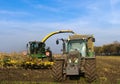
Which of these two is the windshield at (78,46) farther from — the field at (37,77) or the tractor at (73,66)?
the field at (37,77)

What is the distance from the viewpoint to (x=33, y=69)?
27.9 metres

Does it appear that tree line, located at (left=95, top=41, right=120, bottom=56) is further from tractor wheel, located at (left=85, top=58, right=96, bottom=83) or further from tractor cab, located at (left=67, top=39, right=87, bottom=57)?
tractor wheel, located at (left=85, top=58, right=96, bottom=83)

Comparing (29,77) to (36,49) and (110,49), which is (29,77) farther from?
(110,49)

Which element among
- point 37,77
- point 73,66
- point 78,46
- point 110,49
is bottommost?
point 37,77

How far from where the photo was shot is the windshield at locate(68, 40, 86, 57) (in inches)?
795

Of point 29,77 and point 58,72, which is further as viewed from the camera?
point 29,77

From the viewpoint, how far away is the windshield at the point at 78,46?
2020 centimetres

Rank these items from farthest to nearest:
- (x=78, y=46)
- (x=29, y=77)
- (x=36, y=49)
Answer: (x=36, y=49)
(x=29, y=77)
(x=78, y=46)

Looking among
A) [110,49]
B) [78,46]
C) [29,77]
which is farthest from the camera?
[110,49]

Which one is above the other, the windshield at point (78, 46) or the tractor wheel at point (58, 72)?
the windshield at point (78, 46)

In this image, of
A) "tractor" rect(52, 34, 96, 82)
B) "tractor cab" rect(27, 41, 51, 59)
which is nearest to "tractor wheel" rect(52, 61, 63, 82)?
"tractor" rect(52, 34, 96, 82)

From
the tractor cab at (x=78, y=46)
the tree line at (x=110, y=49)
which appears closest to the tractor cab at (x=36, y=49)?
the tractor cab at (x=78, y=46)

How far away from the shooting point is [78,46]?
20.4m

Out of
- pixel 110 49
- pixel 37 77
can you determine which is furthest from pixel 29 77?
pixel 110 49
